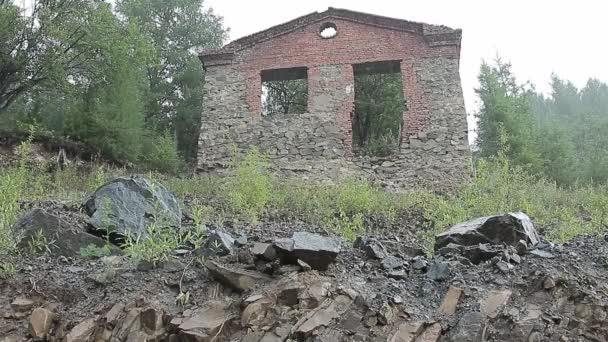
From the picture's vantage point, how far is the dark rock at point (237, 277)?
11.8ft

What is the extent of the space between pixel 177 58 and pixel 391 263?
20.0 meters

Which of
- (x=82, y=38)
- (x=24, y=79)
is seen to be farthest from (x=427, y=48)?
(x=24, y=79)

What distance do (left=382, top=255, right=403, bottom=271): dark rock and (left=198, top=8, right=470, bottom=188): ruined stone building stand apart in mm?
7387

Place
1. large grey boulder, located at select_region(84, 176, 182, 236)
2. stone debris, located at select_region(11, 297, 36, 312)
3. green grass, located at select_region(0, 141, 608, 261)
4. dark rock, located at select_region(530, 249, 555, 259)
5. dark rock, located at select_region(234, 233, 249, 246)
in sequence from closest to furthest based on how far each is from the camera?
stone debris, located at select_region(11, 297, 36, 312)
dark rock, located at select_region(530, 249, 555, 259)
dark rock, located at select_region(234, 233, 249, 246)
large grey boulder, located at select_region(84, 176, 182, 236)
green grass, located at select_region(0, 141, 608, 261)

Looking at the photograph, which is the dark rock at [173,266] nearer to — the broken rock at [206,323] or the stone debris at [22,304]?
the broken rock at [206,323]

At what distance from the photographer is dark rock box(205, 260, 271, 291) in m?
3.59

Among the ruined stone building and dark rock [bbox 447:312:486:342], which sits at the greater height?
the ruined stone building

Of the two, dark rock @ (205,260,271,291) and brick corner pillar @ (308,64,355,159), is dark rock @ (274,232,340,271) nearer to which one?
dark rock @ (205,260,271,291)

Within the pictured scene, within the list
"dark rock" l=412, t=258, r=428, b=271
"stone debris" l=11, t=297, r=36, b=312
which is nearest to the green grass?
"dark rock" l=412, t=258, r=428, b=271

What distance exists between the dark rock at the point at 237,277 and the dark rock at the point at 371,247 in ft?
3.00

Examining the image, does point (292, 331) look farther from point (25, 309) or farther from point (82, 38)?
point (82, 38)

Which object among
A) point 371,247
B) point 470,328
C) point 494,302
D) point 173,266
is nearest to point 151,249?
point 173,266

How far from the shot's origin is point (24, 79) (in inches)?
514

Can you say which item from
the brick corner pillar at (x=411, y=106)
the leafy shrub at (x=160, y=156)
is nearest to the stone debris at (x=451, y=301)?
the brick corner pillar at (x=411, y=106)
